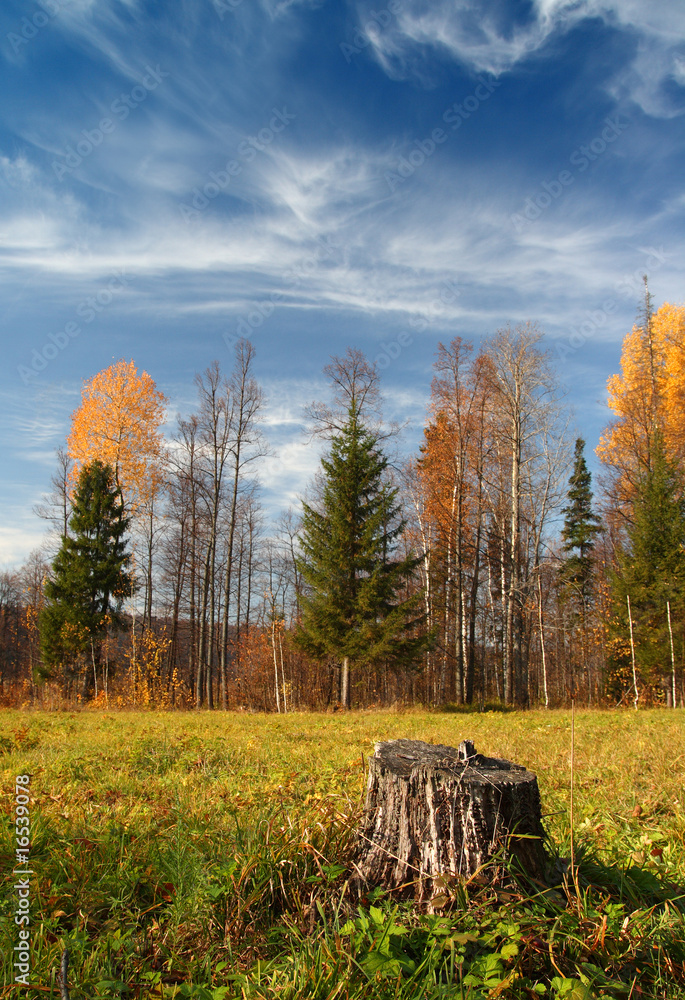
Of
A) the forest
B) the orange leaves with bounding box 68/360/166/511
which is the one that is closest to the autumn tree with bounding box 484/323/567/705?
the forest

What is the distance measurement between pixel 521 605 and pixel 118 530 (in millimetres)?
15220

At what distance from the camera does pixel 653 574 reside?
712 inches

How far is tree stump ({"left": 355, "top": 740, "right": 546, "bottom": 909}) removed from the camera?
6.78 feet

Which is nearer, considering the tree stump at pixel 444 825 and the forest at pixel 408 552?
the tree stump at pixel 444 825

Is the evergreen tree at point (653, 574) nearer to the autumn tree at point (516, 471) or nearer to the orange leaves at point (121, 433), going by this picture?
the autumn tree at point (516, 471)

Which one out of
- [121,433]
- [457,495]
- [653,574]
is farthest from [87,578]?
[653,574]

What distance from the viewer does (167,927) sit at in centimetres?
222

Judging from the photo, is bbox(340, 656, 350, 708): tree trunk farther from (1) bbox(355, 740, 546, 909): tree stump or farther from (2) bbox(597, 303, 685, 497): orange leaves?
(1) bbox(355, 740, 546, 909): tree stump

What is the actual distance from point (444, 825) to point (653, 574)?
18.8 m

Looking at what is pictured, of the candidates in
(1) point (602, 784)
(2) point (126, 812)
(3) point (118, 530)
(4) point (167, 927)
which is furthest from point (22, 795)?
(3) point (118, 530)

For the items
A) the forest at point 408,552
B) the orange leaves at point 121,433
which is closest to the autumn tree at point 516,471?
the forest at point 408,552

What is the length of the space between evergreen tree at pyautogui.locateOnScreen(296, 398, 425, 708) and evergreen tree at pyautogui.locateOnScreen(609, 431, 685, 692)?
6.90m

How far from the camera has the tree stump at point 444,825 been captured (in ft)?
6.78

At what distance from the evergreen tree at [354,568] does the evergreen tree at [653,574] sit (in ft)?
22.6
